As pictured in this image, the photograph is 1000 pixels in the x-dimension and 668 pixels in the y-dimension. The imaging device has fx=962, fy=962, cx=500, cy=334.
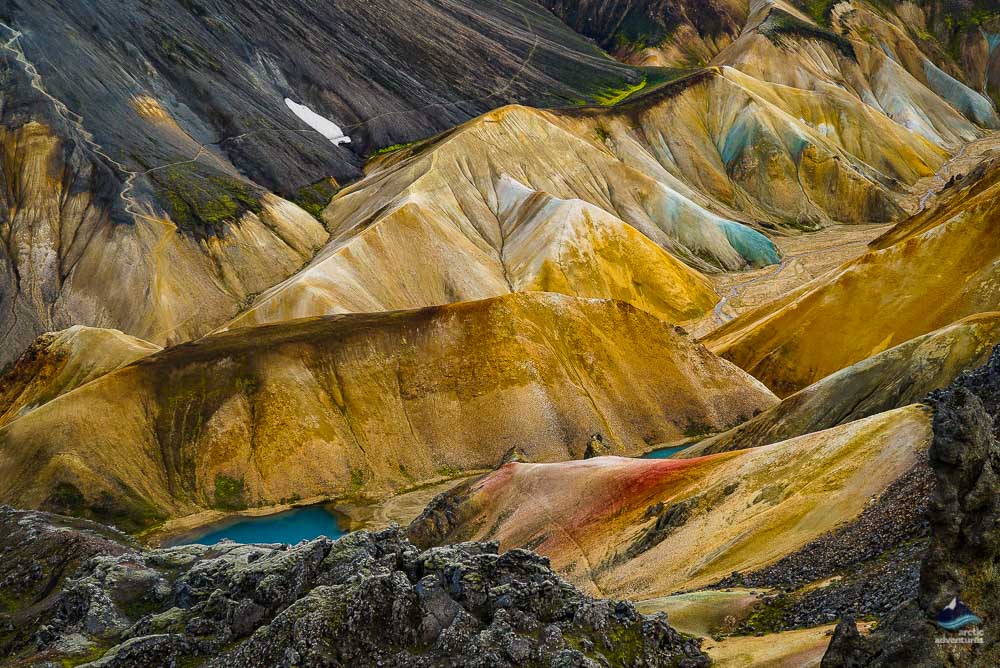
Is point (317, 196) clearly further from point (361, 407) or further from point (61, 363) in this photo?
point (361, 407)

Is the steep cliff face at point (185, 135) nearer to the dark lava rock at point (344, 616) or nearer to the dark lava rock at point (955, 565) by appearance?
the dark lava rock at point (344, 616)

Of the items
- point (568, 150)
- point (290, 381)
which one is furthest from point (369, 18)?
point (290, 381)

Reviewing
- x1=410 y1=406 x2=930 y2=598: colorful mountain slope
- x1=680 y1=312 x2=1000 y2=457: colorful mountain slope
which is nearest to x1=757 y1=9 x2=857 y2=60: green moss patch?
x1=680 y1=312 x2=1000 y2=457: colorful mountain slope

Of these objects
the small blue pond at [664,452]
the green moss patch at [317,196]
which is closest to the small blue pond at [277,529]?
the small blue pond at [664,452]

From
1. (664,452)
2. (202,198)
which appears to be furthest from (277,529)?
(202,198)

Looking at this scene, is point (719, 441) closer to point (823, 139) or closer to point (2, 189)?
point (2, 189)
